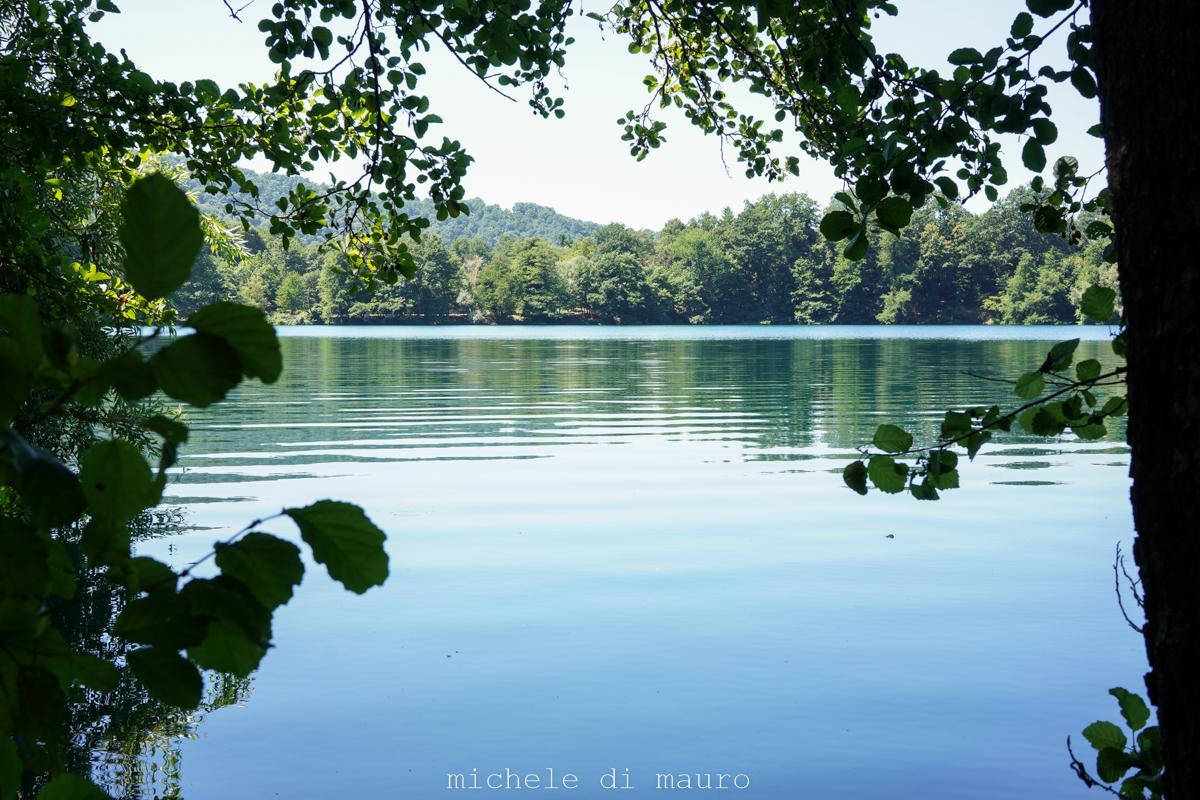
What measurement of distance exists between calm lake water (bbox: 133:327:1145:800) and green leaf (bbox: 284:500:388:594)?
116 cm

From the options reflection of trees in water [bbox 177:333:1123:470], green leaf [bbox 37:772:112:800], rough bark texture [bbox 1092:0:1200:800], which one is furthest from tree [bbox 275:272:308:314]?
green leaf [bbox 37:772:112:800]

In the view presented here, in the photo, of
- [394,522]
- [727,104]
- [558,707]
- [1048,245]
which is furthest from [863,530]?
[1048,245]

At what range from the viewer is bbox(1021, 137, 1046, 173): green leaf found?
2.67 metres

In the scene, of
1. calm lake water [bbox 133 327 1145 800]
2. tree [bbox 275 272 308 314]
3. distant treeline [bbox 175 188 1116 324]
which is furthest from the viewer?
tree [bbox 275 272 308 314]

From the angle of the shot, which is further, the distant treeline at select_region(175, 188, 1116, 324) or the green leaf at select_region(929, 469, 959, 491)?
the distant treeline at select_region(175, 188, 1116, 324)

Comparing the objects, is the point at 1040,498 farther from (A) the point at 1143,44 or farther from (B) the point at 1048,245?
(B) the point at 1048,245

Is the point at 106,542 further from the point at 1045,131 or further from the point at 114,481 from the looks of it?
the point at 1045,131

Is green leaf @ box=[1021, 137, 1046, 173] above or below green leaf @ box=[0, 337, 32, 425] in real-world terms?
above

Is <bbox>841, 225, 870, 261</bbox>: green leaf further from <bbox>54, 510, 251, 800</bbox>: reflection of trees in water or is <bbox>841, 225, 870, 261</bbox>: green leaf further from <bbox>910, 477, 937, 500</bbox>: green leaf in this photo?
<bbox>54, 510, 251, 800</bbox>: reflection of trees in water

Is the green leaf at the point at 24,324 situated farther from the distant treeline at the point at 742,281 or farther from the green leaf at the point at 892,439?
the distant treeline at the point at 742,281

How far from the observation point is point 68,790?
93 cm

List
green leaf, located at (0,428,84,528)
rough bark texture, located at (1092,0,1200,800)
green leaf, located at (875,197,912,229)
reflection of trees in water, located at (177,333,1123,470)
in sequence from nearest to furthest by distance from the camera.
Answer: green leaf, located at (0,428,84,528)
rough bark texture, located at (1092,0,1200,800)
green leaf, located at (875,197,912,229)
reflection of trees in water, located at (177,333,1123,470)

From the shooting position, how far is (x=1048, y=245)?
132750 millimetres

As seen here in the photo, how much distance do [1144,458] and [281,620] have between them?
27.5ft
